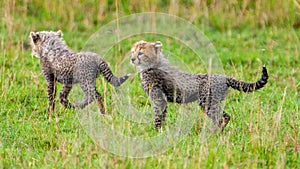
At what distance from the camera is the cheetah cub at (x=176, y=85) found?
5.57 m

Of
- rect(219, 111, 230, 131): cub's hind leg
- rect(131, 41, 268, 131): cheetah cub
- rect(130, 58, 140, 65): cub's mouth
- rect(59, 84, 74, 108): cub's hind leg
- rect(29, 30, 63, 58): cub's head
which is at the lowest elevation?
rect(219, 111, 230, 131): cub's hind leg

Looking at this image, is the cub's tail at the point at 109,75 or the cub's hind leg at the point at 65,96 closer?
the cub's tail at the point at 109,75

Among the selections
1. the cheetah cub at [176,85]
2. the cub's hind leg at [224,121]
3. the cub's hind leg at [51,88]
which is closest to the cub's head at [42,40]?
the cub's hind leg at [51,88]

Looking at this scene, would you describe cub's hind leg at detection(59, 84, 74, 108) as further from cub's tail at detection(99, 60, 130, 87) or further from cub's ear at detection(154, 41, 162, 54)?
cub's ear at detection(154, 41, 162, 54)

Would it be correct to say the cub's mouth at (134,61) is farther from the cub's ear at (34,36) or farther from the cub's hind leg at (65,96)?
the cub's ear at (34,36)

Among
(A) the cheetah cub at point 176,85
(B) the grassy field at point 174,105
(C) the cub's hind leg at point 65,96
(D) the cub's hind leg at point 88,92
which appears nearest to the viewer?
(B) the grassy field at point 174,105

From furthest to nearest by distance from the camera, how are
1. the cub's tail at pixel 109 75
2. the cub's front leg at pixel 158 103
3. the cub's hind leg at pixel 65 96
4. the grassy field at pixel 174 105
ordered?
the cub's hind leg at pixel 65 96, the cub's tail at pixel 109 75, the cub's front leg at pixel 158 103, the grassy field at pixel 174 105

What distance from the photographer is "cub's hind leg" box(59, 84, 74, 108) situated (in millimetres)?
6301

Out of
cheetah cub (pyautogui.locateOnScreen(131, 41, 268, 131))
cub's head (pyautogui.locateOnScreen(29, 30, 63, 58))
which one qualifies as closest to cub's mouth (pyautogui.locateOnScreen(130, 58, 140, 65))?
cheetah cub (pyautogui.locateOnScreen(131, 41, 268, 131))

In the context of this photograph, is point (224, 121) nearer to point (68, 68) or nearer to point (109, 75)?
point (109, 75)

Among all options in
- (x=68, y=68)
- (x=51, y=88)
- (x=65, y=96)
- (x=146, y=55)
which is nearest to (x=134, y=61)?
(x=146, y=55)

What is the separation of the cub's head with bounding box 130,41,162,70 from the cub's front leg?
0.22m

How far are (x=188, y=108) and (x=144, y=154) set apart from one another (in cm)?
88

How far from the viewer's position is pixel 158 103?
5695 mm
